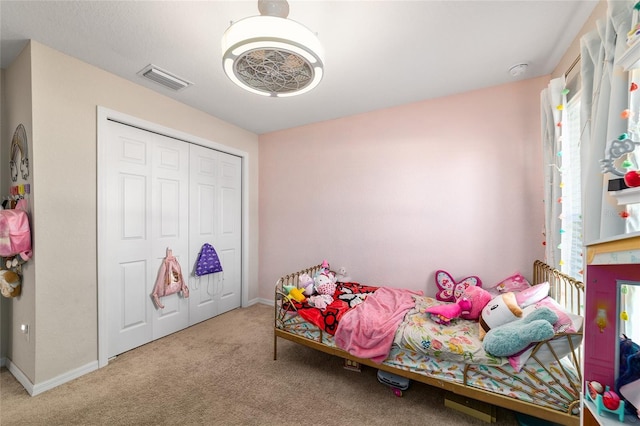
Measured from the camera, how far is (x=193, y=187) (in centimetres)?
305

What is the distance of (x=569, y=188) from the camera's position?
71.6 inches

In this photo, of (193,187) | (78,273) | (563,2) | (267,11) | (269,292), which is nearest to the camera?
(267,11)

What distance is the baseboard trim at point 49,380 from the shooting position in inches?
72.9

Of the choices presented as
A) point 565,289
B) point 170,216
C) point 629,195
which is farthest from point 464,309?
point 170,216

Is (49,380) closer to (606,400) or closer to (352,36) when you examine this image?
(606,400)

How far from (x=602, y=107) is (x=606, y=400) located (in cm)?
117

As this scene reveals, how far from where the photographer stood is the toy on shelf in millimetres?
787

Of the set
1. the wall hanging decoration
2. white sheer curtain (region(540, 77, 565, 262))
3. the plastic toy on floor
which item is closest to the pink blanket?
the plastic toy on floor

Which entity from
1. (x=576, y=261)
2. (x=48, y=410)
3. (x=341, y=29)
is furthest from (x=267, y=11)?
(x=48, y=410)

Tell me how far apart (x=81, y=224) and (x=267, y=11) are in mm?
2170

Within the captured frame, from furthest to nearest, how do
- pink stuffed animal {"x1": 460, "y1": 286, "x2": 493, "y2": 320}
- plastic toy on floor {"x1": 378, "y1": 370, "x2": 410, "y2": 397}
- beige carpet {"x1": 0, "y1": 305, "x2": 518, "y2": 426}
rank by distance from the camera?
pink stuffed animal {"x1": 460, "y1": 286, "x2": 493, "y2": 320} < plastic toy on floor {"x1": 378, "y1": 370, "x2": 410, "y2": 397} < beige carpet {"x1": 0, "y1": 305, "x2": 518, "y2": 426}

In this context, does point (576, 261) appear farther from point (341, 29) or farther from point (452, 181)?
point (341, 29)

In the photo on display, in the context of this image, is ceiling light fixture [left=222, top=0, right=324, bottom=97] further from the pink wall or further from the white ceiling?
the pink wall

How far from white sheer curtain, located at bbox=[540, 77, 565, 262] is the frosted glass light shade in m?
1.72
